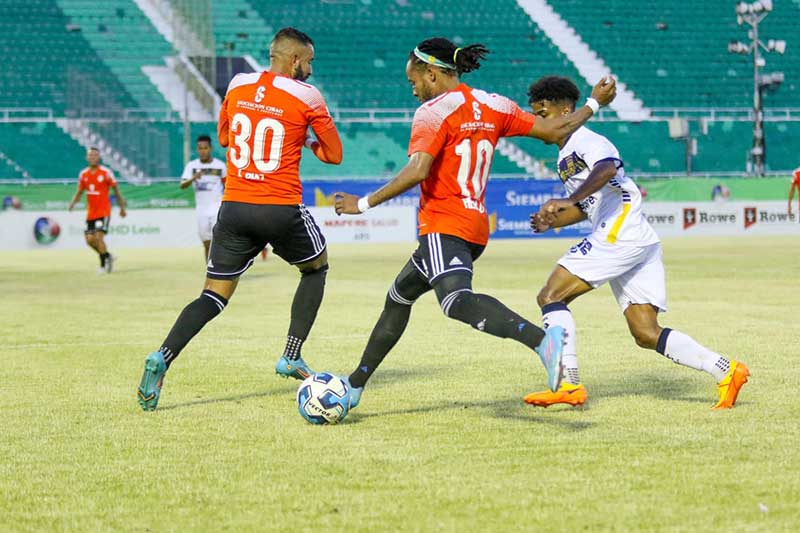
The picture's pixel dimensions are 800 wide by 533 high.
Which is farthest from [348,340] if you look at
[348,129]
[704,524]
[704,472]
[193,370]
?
[348,129]

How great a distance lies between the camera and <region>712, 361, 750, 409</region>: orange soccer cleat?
6.75m

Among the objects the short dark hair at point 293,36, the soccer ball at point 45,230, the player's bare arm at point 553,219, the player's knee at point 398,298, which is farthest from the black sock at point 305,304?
the soccer ball at point 45,230

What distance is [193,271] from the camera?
2127cm

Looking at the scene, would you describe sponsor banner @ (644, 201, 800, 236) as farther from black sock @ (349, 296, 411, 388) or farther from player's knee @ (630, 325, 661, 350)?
black sock @ (349, 296, 411, 388)

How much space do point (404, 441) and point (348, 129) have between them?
112ft

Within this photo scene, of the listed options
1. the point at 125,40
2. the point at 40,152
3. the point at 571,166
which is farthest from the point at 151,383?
the point at 125,40

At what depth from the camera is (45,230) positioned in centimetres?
3009

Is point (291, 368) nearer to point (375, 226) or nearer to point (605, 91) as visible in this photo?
point (605, 91)

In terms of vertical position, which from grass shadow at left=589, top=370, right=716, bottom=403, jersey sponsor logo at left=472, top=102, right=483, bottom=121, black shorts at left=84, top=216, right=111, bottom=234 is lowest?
black shorts at left=84, top=216, right=111, bottom=234

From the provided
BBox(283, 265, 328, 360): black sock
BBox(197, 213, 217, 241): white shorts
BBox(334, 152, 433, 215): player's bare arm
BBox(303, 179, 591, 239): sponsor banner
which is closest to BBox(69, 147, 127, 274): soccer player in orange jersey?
BBox(197, 213, 217, 241): white shorts

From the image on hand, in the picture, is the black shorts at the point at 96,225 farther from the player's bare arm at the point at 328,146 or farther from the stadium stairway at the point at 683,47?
the stadium stairway at the point at 683,47

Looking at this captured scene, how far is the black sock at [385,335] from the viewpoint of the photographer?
6.82 m

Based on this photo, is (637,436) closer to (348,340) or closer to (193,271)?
(348,340)

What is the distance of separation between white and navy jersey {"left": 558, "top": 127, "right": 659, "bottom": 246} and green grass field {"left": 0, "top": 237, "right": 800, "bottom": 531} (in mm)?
964
